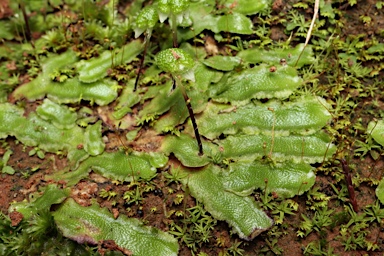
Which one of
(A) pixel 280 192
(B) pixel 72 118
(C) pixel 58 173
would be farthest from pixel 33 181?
(A) pixel 280 192

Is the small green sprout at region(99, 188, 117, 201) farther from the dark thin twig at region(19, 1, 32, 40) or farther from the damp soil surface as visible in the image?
the dark thin twig at region(19, 1, 32, 40)

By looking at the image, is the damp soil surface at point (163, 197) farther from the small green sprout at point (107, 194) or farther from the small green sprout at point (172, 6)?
the small green sprout at point (172, 6)

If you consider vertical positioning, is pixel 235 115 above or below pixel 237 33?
below

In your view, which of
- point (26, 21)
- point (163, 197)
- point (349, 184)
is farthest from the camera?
point (26, 21)

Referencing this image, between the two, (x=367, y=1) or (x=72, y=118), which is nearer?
(x=72, y=118)

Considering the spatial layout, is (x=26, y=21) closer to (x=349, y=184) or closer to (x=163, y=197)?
(x=163, y=197)

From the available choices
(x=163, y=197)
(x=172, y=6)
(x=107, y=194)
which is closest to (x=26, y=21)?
(x=172, y=6)

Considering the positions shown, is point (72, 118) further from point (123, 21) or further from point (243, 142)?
point (243, 142)

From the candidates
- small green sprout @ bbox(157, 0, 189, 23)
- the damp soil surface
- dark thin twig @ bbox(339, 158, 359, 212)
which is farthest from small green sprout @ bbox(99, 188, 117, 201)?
dark thin twig @ bbox(339, 158, 359, 212)
